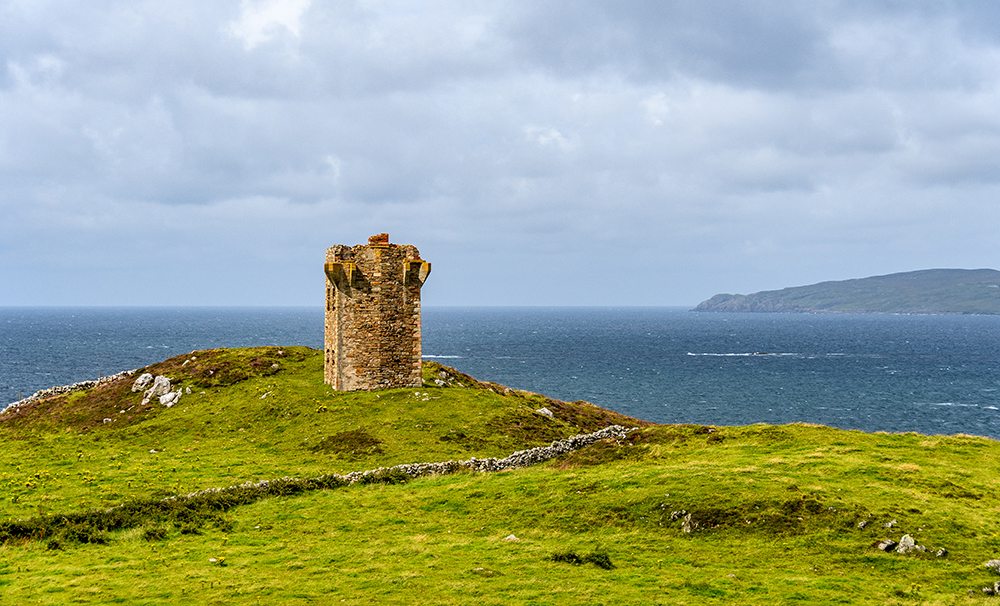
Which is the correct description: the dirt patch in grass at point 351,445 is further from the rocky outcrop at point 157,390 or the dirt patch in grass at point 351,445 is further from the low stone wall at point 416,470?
the rocky outcrop at point 157,390

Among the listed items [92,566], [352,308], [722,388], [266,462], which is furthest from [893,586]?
[722,388]

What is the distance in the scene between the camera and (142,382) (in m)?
42.9

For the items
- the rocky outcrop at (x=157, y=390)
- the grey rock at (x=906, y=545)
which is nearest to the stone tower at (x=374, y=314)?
the rocky outcrop at (x=157, y=390)

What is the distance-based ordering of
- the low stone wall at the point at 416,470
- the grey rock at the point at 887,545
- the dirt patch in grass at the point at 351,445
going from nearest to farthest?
the grey rock at the point at 887,545 < the low stone wall at the point at 416,470 < the dirt patch in grass at the point at 351,445

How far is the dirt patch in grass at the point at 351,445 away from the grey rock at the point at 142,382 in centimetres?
1843

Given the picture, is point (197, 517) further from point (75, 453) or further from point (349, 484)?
point (75, 453)

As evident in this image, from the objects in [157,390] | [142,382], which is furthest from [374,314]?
[142,382]

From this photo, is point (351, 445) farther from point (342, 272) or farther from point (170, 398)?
point (170, 398)

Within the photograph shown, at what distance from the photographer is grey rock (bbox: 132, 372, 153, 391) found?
140 ft

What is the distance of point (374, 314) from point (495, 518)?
20.7 meters

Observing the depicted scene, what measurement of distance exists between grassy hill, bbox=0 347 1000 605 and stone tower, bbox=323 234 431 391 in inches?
208

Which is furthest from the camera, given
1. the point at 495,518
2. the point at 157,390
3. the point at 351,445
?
the point at 157,390

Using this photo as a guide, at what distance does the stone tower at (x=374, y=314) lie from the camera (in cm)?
3884

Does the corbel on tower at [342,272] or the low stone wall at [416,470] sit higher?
the corbel on tower at [342,272]
